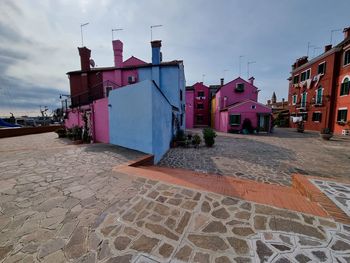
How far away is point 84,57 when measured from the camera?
45.1 ft

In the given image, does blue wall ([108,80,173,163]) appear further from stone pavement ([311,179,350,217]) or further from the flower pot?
the flower pot

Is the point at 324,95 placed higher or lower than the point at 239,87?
lower

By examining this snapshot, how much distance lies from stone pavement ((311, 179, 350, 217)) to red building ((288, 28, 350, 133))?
19291 millimetres

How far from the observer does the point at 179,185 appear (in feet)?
10.4

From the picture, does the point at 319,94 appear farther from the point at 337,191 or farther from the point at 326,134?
the point at 337,191

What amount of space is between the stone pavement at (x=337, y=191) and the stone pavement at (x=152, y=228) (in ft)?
2.01

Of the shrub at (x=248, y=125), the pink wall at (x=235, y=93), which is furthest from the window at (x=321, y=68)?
the shrub at (x=248, y=125)

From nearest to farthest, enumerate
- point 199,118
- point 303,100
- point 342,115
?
1. point 342,115
2. point 303,100
3. point 199,118

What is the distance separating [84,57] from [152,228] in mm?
16200

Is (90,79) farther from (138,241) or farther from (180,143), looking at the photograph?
(138,241)

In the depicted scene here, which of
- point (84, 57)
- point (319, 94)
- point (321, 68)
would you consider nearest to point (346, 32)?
point (321, 68)

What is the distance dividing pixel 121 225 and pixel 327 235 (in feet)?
8.73

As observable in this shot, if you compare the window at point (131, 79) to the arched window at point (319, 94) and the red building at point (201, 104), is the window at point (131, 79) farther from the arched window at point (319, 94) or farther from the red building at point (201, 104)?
the arched window at point (319, 94)

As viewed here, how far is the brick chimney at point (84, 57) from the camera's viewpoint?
43.8 ft
